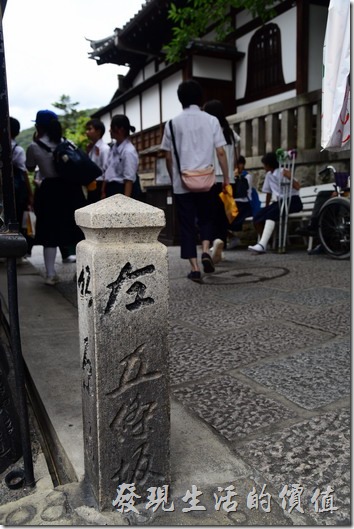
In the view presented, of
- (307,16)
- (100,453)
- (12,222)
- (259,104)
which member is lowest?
(100,453)

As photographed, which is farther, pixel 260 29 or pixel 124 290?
pixel 260 29

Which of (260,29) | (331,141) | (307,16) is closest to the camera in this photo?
(331,141)

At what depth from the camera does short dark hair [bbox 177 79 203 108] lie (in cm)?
520

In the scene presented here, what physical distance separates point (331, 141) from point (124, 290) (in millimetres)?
1793

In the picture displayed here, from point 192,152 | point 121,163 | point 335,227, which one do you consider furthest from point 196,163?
point 335,227

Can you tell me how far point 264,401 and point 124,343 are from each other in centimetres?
108

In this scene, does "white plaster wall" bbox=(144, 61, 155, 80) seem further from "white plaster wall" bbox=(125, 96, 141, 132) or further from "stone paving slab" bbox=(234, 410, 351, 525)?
"stone paving slab" bbox=(234, 410, 351, 525)

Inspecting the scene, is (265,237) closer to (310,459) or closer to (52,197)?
(52,197)

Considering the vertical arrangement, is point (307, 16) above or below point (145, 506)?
above

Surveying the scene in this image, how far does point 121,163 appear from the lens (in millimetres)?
5555

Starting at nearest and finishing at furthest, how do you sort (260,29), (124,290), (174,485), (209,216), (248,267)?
(124,290) → (174,485) → (209,216) → (248,267) → (260,29)

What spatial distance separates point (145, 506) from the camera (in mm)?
1647

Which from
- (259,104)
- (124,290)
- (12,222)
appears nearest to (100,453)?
(124,290)

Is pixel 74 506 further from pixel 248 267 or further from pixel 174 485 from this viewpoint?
pixel 248 267
